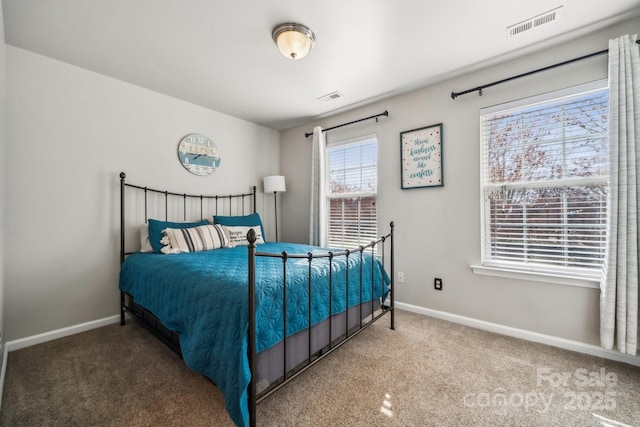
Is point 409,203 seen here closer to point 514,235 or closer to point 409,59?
point 514,235

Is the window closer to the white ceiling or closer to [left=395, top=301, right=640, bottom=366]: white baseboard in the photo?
the white ceiling

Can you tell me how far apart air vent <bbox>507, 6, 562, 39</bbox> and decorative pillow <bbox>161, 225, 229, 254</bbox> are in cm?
303

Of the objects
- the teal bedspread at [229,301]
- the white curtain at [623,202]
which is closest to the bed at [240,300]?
the teal bedspread at [229,301]

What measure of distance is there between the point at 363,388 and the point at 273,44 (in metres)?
2.50

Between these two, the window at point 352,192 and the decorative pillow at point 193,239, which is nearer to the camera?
the decorative pillow at point 193,239

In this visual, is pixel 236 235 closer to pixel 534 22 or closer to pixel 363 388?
pixel 363 388

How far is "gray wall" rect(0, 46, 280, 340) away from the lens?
2.15 metres

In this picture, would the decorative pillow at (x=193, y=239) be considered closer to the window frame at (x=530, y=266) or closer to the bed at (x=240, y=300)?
the bed at (x=240, y=300)

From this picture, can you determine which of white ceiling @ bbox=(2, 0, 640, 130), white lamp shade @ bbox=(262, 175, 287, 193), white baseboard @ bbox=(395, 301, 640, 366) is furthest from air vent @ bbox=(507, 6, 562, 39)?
white lamp shade @ bbox=(262, 175, 287, 193)

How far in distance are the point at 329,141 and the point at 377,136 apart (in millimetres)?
708

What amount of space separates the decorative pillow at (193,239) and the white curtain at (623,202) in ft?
10.4

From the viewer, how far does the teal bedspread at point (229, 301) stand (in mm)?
1283

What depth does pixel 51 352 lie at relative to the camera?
207 cm

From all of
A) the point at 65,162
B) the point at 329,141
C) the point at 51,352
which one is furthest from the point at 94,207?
the point at 329,141
